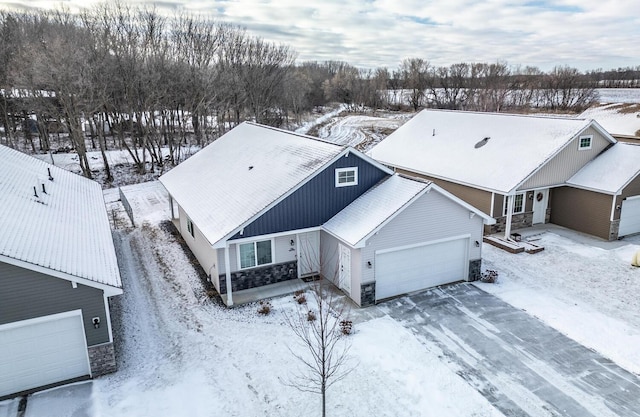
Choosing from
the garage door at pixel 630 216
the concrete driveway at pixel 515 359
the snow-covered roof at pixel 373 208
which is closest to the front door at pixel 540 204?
the garage door at pixel 630 216

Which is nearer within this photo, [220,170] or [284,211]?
[284,211]

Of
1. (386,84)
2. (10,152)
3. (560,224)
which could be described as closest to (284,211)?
(10,152)

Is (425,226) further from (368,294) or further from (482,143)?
(482,143)

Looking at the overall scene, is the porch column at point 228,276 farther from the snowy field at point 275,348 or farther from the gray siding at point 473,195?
the gray siding at point 473,195

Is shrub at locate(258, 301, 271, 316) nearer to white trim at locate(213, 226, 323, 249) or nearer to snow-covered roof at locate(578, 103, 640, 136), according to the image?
white trim at locate(213, 226, 323, 249)

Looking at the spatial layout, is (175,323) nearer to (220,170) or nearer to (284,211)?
(284,211)

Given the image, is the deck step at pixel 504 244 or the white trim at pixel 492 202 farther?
the white trim at pixel 492 202
